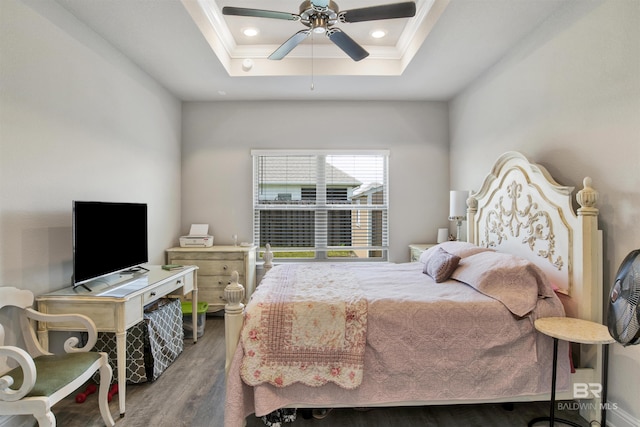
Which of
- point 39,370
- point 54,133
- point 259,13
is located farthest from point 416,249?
point 54,133

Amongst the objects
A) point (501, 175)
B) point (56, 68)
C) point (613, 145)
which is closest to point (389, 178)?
point (501, 175)

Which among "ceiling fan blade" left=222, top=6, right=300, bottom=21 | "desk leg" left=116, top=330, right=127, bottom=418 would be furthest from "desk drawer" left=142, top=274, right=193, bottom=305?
"ceiling fan blade" left=222, top=6, right=300, bottom=21

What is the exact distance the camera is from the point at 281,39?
131 inches

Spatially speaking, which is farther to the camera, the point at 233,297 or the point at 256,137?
the point at 256,137

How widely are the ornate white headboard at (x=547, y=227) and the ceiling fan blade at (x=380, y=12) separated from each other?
1.44 meters

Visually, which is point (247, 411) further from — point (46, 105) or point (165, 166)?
point (165, 166)

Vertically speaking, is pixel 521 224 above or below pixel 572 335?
above

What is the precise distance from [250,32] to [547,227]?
3133 mm

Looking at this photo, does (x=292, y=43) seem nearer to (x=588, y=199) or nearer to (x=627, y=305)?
(x=588, y=199)

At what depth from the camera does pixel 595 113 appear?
204cm

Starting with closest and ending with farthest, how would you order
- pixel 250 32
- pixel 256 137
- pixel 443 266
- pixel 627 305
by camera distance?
1. pixel 627 305
2. pixel 443 266
3. pixel 250 32
4. pixel 256 137

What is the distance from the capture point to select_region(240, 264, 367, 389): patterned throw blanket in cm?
179

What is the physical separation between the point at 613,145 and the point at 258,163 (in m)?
3.65

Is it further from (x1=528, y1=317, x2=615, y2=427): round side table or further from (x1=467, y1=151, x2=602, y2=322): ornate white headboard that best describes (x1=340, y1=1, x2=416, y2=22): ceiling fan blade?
(x1=528, y1=317, x2=615, y2=427): round side table
